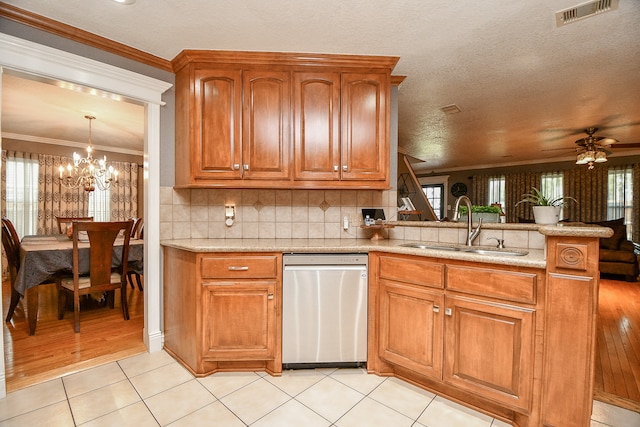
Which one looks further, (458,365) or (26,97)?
(26,97)

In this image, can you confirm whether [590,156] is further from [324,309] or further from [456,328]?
[324,309]

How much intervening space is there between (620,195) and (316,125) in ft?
23.9

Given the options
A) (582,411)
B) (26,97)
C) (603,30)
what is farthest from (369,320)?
(26,97)

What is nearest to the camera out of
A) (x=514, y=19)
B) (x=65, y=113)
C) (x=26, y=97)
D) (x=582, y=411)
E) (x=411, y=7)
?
(x=582, y=411)

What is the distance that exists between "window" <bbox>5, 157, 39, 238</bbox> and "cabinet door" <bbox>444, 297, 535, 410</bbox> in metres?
6.52

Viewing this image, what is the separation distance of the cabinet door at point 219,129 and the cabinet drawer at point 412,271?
1287 mm

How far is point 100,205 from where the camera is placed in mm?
6055

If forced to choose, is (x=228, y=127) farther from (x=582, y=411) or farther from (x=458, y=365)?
(x=582, y=411)

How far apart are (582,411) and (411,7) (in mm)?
2277

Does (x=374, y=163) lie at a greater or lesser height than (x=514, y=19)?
lesser

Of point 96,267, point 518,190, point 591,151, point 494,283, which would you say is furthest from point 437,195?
point 96,267

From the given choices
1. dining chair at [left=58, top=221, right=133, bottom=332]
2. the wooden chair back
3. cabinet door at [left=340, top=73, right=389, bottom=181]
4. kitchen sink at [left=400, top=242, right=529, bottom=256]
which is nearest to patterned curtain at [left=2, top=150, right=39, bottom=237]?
the wooden chair back

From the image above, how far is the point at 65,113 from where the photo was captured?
4012mm

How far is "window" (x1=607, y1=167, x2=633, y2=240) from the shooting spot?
244 inches
